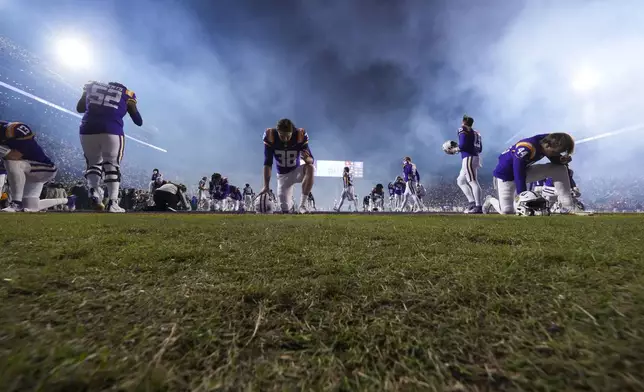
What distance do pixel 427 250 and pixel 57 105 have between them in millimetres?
79177

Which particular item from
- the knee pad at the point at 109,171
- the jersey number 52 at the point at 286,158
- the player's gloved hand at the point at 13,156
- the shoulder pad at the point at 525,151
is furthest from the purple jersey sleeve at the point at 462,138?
the player's gloved hand at the point at 13,156

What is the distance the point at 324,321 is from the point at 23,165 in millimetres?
10695

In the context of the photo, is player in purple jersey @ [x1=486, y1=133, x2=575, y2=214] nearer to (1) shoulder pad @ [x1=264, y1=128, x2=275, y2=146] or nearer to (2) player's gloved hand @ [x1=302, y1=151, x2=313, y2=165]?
(2) player's gloved hand @ [x1=302, y1=151, x2=313, y2=165]

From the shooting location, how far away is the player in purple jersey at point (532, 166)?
24.1 feet

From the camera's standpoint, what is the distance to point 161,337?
0.88 m

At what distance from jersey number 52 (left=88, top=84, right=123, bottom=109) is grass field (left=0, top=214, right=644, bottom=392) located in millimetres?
6967

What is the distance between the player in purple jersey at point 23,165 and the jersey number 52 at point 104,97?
2.58 m

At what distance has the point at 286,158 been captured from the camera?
8.14 metres

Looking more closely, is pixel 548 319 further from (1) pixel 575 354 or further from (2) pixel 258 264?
(2) pixel 258 264

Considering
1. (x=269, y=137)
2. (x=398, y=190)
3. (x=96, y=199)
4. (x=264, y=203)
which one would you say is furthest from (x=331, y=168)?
(x=96, y=199)

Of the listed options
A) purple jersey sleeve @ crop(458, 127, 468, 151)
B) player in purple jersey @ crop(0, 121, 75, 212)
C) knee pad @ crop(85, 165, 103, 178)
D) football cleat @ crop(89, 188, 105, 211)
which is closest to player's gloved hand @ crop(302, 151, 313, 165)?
purple jersey sleeve @ crop(458, 127, 468, 151)

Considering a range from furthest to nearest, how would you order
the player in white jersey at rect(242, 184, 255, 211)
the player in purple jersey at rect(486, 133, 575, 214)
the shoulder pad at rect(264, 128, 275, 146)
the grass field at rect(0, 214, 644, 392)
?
the player in white jersey at rect(242, 184, 255, 211), the shoulder pad at rect(264, 128, 275, 146), the player in purple jersey at rect(486, 133, 575, 214), the grass field at rect(0, 214, 644, 392)

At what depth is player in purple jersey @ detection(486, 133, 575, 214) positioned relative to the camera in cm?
734

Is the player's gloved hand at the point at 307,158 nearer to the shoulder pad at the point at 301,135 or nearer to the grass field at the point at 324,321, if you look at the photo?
the shoulder pad at the point at 301,135
